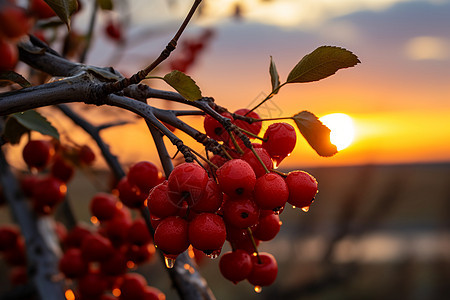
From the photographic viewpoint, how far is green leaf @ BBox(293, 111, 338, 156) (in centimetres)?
73

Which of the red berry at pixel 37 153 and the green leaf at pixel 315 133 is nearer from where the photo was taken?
the green leaf at pixel 315 133

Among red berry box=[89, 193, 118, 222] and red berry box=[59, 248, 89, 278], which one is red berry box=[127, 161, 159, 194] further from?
red berry box=[59, 248, 89, 278]

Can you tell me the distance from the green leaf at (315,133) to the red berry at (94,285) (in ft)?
3.47

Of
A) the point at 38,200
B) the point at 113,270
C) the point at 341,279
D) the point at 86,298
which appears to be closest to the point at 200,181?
the point at 113,270

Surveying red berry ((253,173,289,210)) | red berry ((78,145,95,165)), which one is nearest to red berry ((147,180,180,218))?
red berry ((253,173,289,210))

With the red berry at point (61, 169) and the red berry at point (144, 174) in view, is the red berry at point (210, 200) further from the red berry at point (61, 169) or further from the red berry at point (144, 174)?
the red berry at point (61, 169)

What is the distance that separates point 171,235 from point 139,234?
2.40ft

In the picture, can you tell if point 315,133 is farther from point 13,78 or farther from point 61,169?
point 61,169

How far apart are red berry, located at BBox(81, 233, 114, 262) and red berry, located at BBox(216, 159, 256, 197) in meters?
0.93

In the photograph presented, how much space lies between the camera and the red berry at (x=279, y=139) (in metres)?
0.76

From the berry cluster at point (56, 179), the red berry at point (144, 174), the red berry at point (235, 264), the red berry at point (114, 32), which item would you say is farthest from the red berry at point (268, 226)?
the red berry at point (114, 32)

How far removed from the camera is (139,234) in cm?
135

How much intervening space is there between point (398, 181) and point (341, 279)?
1347mm

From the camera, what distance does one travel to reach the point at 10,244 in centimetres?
196
